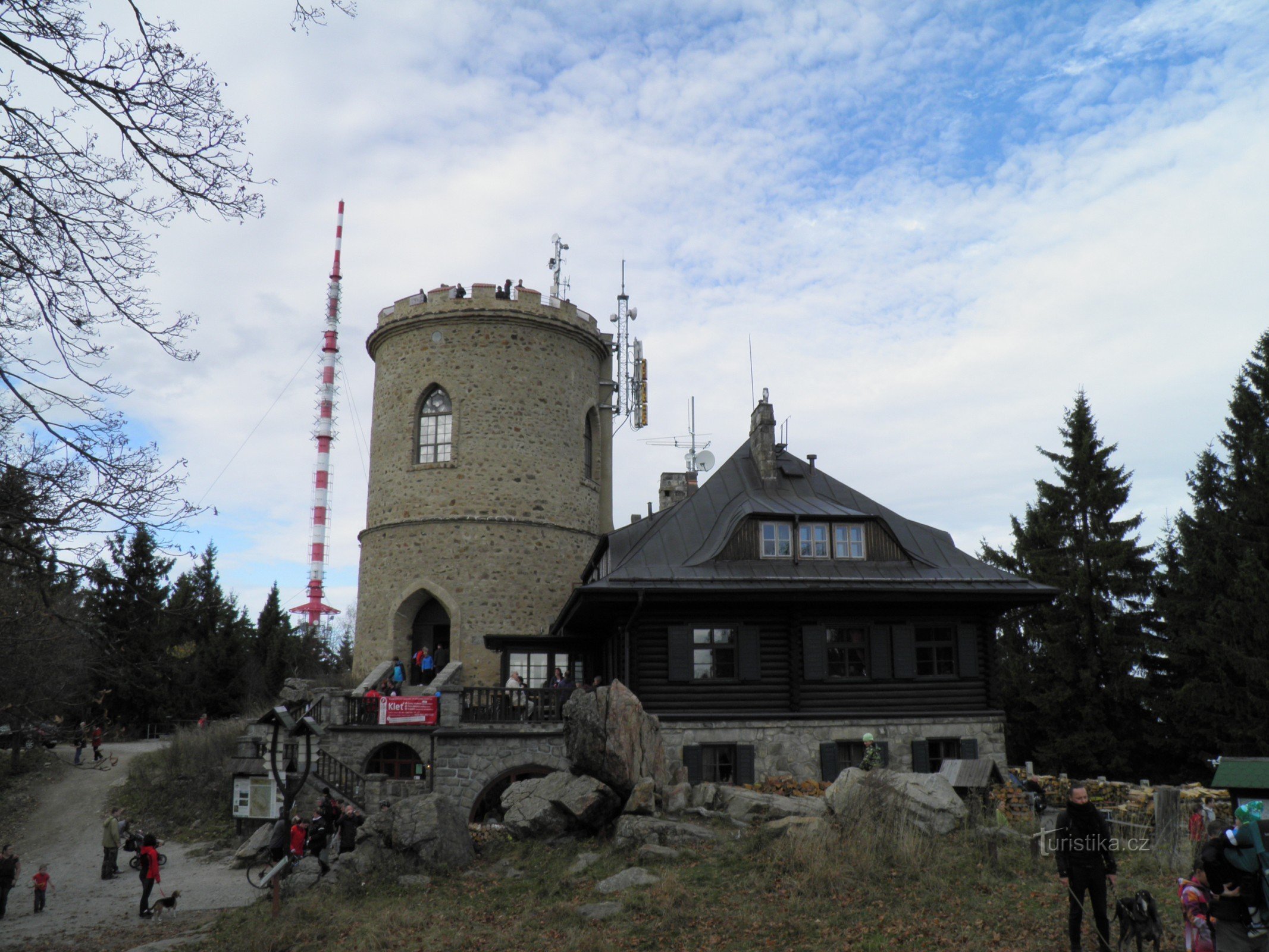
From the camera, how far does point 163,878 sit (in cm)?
1748

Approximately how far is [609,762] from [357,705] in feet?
27.5

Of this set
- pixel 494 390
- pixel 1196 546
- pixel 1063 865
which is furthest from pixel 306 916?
pixel 1196 546

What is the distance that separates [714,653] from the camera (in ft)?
66.0

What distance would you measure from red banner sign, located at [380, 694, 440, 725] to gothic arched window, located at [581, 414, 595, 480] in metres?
9.60

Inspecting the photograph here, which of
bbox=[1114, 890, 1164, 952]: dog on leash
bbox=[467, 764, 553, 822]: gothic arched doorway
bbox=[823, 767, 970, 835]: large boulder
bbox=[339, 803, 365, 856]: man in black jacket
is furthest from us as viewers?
bbox=[467, 764, 553, 822]: gothic arched doorway

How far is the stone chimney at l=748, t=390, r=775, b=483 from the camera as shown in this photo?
2373 centimetres

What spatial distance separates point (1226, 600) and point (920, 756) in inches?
325

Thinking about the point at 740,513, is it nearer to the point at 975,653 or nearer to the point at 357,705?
the point at 975,653

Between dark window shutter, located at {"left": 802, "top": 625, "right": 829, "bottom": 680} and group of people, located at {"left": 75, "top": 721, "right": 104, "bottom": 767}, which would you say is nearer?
dark window shutter, located at {"left": 802, "top": 625, "right": 829, "bottom": 680}

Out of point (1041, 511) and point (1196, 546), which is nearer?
point (1196, 546)

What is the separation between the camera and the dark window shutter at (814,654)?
2003 centimetres

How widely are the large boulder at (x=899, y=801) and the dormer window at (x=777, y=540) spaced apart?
7877 mm

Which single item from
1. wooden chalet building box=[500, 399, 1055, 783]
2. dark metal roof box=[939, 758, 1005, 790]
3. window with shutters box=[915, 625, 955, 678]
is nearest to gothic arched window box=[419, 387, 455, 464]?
wooden chalet building box=[500, 399, 1055, 783]

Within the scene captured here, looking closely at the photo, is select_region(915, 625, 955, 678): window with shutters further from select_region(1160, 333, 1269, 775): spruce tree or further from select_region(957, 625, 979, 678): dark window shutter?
select_region(1160, 333, 1269, 775): spruce tree
